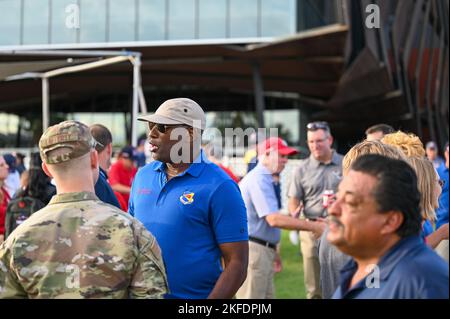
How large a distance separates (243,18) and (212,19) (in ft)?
4.58

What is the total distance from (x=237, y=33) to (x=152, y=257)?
26.7 metres

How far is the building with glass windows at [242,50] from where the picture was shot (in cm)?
2802

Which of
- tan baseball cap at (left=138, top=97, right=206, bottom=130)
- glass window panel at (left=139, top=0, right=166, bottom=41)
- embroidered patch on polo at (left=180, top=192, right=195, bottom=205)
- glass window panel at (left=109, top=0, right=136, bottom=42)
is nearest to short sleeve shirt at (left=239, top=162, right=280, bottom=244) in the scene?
tan baseball cap at (left=138, top=97, right=206, bottom=130)

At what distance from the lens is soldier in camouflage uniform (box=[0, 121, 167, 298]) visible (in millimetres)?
2596

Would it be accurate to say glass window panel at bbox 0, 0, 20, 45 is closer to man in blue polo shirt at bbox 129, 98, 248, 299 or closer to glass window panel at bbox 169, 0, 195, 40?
glass window panel at bbox 169, 0, 195, 40

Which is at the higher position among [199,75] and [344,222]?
[199,75]

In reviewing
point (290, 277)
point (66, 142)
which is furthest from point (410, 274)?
point (290, 277)

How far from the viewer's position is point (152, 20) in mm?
29562

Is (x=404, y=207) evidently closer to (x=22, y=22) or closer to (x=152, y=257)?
(x=152, y=257)

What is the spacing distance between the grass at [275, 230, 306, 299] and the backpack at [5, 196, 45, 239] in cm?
387

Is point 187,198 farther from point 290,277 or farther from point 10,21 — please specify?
point 10,21

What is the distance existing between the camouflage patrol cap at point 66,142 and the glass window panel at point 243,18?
26.1 m

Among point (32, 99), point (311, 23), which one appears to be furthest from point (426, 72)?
point (32, 99)
